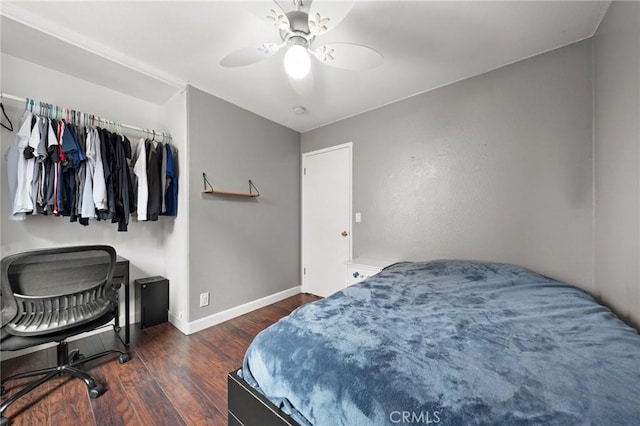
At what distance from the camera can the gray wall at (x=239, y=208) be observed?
238 centimetres

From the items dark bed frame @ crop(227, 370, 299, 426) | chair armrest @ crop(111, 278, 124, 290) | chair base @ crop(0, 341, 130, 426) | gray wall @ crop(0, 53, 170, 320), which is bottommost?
chair base @ crop(0, 341, 130, 426)

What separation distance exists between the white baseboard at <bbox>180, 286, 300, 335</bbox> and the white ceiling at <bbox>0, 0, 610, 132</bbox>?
89.1 inches

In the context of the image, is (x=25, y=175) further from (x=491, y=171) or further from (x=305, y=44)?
(x=491, y=171)

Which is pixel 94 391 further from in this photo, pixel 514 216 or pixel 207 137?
pixel 514 216

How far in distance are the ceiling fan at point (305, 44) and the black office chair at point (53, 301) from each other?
1.59 m

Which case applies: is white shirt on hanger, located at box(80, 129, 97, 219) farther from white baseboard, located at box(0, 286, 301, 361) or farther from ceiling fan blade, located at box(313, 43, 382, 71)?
ceiling fan blade, located at box(313, 43, 382, 71)

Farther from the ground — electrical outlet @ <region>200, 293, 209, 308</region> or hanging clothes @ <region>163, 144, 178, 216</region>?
hanging clothes @ <region>163, 144, 178, 216</region>

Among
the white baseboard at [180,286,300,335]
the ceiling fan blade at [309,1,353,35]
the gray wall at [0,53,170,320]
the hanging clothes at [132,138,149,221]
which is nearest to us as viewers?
the ceiling fan blade at [309,1,353,35]

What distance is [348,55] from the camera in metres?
1.45

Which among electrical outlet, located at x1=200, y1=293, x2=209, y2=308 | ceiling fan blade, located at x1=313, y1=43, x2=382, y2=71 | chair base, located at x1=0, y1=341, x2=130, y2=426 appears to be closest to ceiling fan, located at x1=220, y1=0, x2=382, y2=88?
ceiling fan blade, located at x1=313, y1=43, x2=382, y2=71

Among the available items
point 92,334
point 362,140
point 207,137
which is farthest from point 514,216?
point 92,334

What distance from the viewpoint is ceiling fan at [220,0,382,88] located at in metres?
1.23

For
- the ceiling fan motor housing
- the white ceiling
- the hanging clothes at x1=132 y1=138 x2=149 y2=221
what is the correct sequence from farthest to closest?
the hanging clothes at x1=132 y1=138 x2=149 y2=221 → the white ceiling → the ceiling fan motor housing

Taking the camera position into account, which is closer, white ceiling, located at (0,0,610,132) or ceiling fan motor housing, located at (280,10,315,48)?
ceiling fan motor housing, located at (280,10,315,48)
